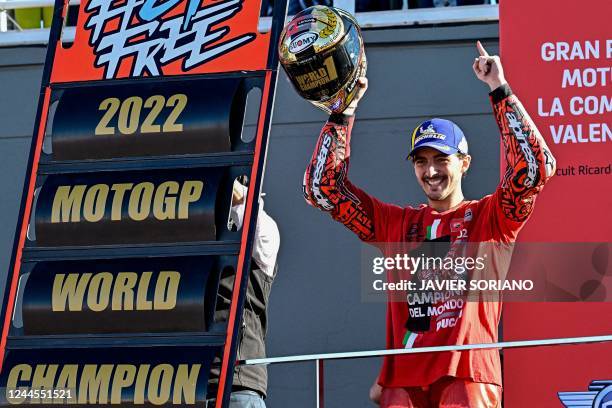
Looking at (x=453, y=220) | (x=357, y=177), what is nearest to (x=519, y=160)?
(x=453, y=220)

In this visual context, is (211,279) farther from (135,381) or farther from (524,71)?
(524,71)

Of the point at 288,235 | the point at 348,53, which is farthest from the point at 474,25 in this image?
the point at 348,53

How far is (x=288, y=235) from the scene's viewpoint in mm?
6738

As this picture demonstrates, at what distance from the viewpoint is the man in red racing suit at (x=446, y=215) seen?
12.7 feet

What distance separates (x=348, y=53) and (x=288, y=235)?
284 centimetres

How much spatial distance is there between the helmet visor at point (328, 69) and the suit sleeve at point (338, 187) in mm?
244

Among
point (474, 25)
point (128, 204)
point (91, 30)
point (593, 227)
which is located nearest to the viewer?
point (128, 204)

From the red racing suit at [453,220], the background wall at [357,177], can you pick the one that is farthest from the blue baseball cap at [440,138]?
the background wall at [357,177]

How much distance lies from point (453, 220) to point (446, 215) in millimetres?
33

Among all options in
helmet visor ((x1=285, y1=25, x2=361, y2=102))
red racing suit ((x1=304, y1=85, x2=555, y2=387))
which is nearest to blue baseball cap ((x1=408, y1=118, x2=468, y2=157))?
red racing suit ((x1=304, y1=85, x2=555, y2=387))

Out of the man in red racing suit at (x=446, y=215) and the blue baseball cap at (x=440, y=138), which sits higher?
the blue baseball cap at (x=440, y=138)

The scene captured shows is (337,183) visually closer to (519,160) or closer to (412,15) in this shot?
(519,160)

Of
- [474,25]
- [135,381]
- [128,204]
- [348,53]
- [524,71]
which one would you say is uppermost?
[474,25]

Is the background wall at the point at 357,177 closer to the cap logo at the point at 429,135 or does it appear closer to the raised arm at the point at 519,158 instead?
the cap logo at the point at 429,135
